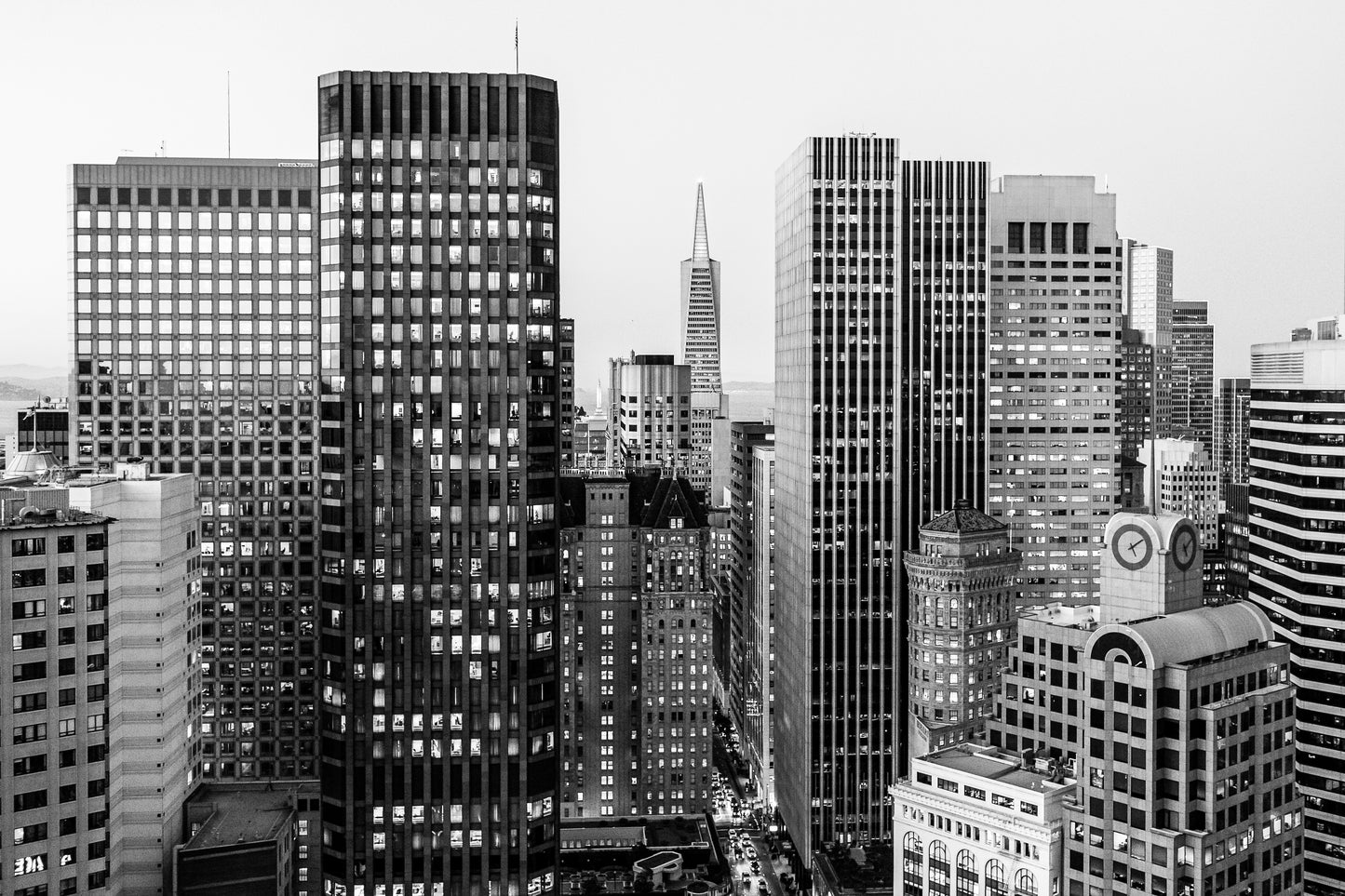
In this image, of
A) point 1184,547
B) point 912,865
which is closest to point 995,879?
point 912,865

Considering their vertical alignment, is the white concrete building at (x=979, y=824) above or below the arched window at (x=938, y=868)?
above

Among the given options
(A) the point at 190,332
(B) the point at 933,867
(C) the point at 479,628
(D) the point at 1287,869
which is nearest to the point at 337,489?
(C) the point at 479,628

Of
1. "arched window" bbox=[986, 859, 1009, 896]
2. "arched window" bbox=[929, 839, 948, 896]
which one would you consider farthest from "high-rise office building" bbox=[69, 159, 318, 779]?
"arched window" bbox=[986, 859, 1009, 896]

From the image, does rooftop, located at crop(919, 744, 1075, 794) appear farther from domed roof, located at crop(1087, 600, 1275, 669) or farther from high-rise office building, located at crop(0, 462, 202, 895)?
high-rise office building, located at crop(0, 462, 202, 895)

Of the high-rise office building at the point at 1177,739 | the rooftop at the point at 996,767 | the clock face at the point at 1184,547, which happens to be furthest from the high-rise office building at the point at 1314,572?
the rooftop at the point at 996,767

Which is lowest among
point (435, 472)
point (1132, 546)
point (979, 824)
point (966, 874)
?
point (966, 874)

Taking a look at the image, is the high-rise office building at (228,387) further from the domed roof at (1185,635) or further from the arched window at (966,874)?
the domed roof at (1185,635)

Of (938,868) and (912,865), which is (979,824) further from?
(912,865)
